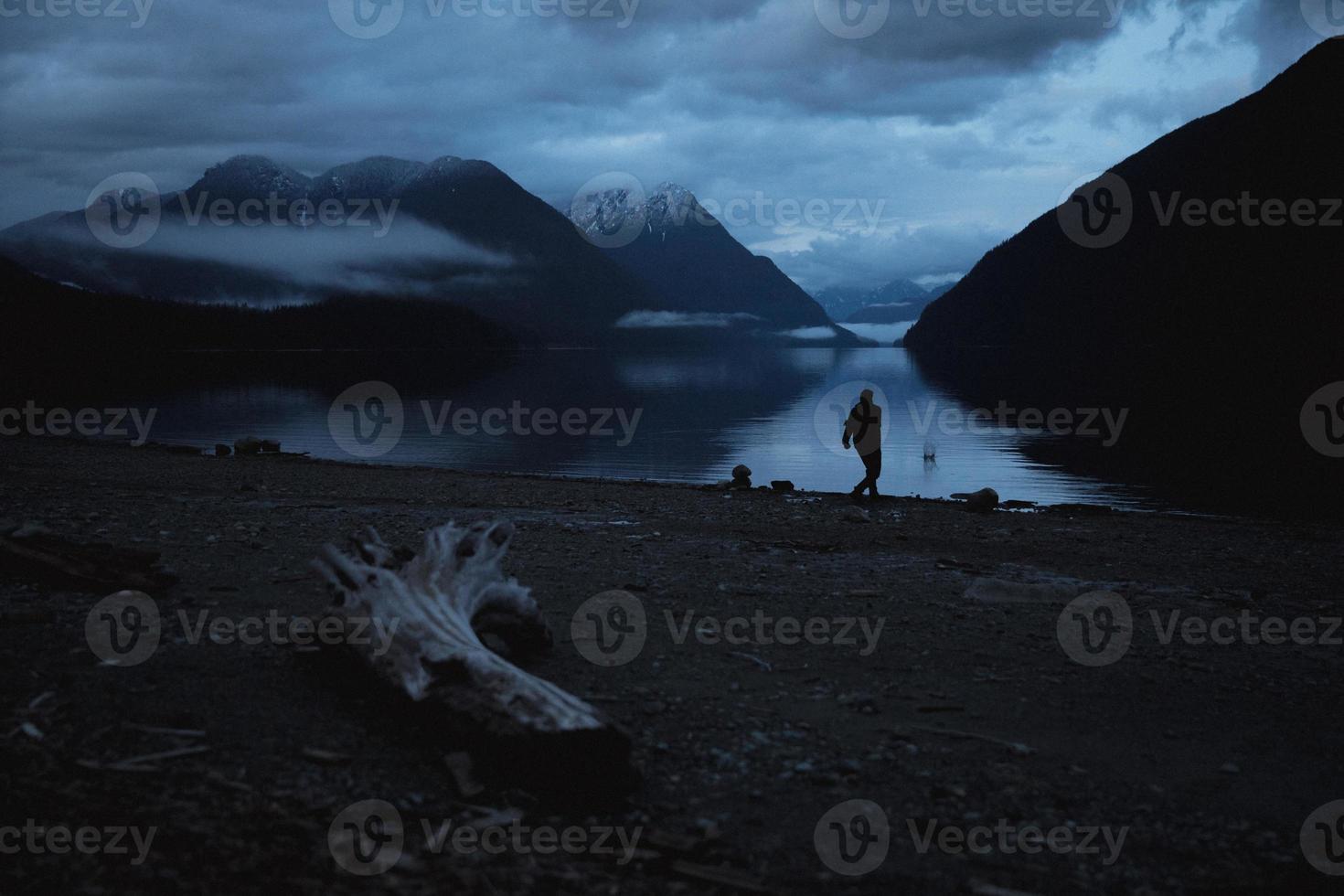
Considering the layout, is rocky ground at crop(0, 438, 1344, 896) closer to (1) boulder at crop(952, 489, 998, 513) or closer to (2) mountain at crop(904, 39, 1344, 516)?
(1) boulder at crop(952, 489, 998, 513)

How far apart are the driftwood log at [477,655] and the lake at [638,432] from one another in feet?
65.3

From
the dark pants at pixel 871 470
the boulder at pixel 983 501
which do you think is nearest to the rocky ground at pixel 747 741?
the boulder at pixel 983 501

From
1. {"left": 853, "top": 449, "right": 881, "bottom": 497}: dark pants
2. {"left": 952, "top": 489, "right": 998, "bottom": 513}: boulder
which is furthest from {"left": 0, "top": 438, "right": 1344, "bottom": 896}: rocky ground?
{"left": 853, "top": 449, "right": 881, "bottom": 497}: dark pants

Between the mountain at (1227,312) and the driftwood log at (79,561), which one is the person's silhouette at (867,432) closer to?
the mountain at (1227,312)

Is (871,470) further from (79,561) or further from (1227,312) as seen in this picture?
(1227,312)

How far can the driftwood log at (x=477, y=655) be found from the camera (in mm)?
5332

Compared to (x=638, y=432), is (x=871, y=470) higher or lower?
lower

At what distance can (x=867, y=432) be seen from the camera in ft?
68.4

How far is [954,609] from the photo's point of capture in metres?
10.4

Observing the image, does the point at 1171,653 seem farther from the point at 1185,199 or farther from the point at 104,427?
the point at 1185,199

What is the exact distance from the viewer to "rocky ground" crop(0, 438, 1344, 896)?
4.73 m

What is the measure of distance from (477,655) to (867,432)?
1607 cm

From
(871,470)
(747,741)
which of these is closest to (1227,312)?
(871,470)

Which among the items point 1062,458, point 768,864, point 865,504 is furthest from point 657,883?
point 1062,458
